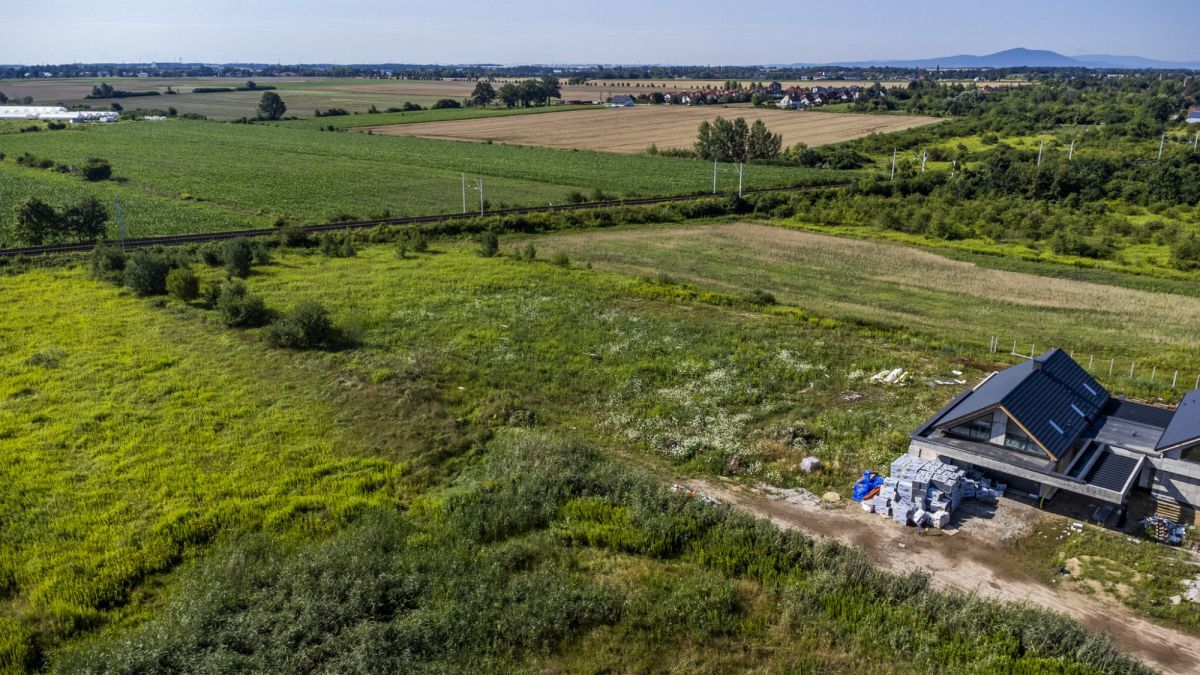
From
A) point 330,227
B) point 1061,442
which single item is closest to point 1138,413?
point 1061,442

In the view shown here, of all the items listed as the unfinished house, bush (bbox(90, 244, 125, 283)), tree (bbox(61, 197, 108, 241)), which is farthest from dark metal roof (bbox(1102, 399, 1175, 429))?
tree (bbox(61, 197, 108, 241))

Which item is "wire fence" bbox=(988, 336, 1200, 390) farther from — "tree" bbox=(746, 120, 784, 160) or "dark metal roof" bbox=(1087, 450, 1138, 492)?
"tree" bbox=(746, 120, 784, 160)

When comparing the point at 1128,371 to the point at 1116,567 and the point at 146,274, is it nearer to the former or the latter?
the point at 1116,567

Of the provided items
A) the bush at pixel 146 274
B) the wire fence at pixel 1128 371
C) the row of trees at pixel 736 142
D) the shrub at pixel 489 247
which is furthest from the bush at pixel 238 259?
the row of trees at pixel 736 142

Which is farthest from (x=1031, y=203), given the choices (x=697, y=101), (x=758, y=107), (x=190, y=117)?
(x=190, y=117)

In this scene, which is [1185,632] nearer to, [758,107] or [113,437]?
[113,437]
